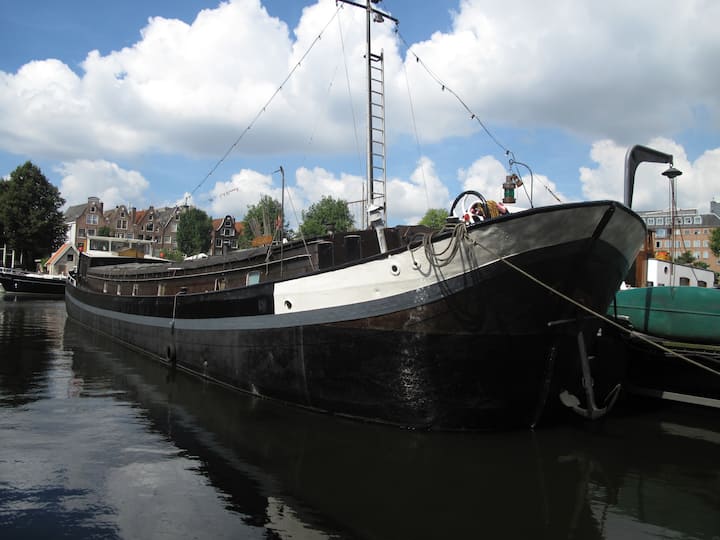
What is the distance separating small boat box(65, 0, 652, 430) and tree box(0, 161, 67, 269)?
55811 millimetres

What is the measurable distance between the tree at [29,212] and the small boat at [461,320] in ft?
183

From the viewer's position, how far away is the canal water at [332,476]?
4832mm

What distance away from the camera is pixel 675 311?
10047 millimetres

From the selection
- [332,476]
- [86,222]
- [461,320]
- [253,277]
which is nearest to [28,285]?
[86,222]

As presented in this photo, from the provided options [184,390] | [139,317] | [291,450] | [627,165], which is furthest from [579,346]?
[139,317]

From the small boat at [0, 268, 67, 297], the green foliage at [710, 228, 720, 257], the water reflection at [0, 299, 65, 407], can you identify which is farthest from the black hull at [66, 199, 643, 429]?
the green foliage at [710, 228, 720, 257]

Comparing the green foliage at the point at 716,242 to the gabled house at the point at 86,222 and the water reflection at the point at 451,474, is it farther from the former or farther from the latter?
the gabled house at the point at 86,222

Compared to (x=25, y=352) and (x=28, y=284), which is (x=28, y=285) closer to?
(x=28, y=284)

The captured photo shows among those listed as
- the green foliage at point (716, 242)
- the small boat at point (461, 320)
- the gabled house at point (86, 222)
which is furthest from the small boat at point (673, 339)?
Answer: the gabled house at point (86, 222)

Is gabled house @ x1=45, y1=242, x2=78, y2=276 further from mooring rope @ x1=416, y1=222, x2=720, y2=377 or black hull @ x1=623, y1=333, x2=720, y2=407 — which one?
mooring rope @ x1=416, y1=222, x2=720, y2=377

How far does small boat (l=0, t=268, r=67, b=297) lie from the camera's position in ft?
144

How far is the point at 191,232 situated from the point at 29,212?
25633 mm

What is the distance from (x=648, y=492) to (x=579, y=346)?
2221 mm

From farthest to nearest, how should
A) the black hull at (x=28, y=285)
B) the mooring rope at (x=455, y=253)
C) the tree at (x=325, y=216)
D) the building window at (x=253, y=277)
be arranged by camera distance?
the tree at (x=325, y=216)
the black hull at (x=28, y=285)
the building window at (x=253, y=277)
the mooring rope at (x=455, y=253)
